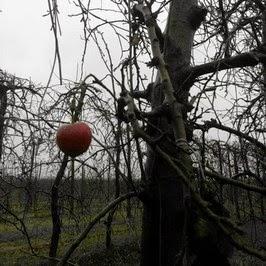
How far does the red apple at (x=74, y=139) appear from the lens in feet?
3.58

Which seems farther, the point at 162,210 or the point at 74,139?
the point at 162,210

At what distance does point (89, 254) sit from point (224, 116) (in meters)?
7.53

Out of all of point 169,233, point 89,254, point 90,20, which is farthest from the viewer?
point 89,254

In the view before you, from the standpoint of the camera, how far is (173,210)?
1.65 m

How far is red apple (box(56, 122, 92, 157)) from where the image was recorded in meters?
1.09

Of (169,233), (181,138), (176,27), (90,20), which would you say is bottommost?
(169,233)

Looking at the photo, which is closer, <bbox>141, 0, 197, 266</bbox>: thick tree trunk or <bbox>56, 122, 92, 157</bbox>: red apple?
<bbox>56, 122, 92, 157</bbox>: red apple

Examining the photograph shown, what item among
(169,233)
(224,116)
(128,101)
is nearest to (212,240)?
(128,101)

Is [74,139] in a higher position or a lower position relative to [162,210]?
higher

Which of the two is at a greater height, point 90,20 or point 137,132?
point 90,20

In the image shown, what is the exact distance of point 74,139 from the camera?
109 cm

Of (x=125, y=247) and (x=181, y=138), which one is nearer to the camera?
(x=181, y=138)

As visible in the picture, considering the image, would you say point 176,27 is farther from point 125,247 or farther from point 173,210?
point 125,247

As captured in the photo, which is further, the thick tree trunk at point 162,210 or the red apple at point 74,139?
the thick tree trunk at point 162,210
